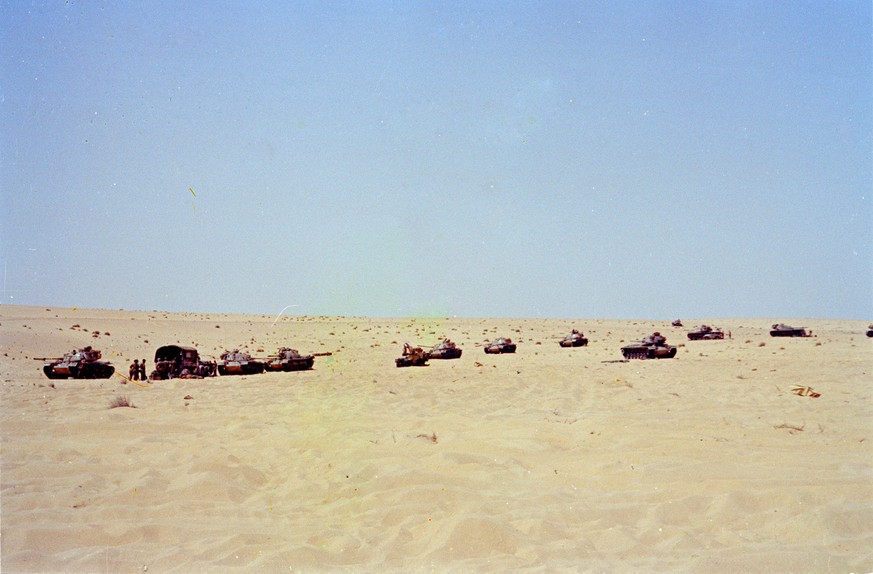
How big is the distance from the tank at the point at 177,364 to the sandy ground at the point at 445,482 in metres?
8.01

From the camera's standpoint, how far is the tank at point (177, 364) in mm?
23766

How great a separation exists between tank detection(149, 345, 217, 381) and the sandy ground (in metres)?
8.01

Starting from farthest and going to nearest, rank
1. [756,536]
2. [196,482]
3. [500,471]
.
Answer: [500,471]
[196,482]
[756,536]

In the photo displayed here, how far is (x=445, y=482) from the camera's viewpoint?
7879 millimetres

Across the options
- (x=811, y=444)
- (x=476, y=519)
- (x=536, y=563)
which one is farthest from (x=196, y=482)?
(x=811, y=444)

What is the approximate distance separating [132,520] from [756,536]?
6333 mm

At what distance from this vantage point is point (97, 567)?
5477 mm

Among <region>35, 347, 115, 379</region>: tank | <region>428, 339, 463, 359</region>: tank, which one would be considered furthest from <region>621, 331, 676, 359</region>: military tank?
<region>35, 347, 115, 379</region>: tank

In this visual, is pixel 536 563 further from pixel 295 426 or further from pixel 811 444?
pixel 295 426

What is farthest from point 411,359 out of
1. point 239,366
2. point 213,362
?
point 213,362

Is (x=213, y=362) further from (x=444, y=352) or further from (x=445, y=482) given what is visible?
(x=445, y=482)

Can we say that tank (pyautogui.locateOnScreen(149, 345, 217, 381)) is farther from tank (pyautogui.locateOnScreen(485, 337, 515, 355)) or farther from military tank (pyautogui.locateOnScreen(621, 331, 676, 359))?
military tank (pyautogui.locateOnScreen(621, 331, 676, 359))

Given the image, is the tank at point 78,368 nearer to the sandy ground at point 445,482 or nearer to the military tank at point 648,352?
the sandy ground at point 445,482

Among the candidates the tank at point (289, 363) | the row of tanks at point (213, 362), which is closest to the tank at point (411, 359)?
the row of tanks at point (213, 362)
